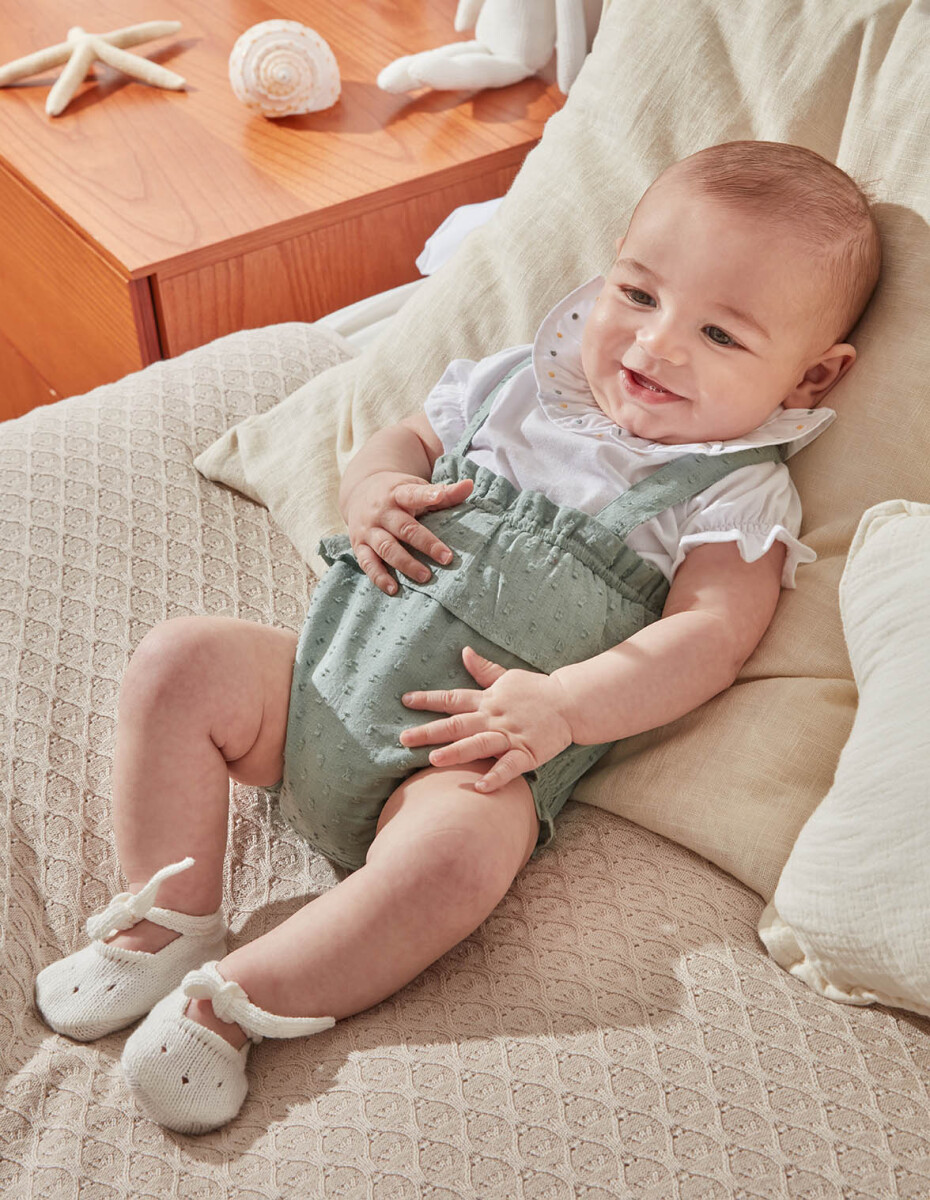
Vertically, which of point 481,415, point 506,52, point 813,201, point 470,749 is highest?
point 813,201

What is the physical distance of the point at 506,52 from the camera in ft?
6.54

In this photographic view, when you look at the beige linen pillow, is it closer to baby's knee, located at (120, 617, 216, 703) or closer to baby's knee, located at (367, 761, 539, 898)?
baby's knee, located at (367, 761, 539, 898)

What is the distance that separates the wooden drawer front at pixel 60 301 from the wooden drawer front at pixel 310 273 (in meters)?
0.07

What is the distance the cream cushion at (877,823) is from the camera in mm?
824

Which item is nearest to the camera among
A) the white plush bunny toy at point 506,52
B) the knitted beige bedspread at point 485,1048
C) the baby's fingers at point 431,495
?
the knitted beige bedspread at point 485,1048

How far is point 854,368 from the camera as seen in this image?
1.13 m

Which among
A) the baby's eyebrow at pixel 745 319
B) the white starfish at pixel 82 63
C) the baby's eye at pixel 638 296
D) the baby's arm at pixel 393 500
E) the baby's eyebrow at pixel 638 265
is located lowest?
the baby's arm at pixel 393 500

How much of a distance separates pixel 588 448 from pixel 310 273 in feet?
2.73

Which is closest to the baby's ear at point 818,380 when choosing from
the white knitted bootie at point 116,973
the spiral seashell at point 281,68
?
the white knitted bootie at point 116,973

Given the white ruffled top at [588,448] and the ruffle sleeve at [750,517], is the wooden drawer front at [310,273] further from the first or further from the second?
the ruffle sleeve at [750,517]

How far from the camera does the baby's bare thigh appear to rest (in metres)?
1.01

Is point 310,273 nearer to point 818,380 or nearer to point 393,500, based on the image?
point 393,500

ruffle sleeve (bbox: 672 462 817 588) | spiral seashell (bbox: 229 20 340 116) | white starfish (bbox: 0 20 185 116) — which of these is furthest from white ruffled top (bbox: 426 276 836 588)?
white starfish (bbox: 0 20 185 116)

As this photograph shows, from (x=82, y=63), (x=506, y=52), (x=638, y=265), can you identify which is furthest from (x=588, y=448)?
(x=82, y=63)
